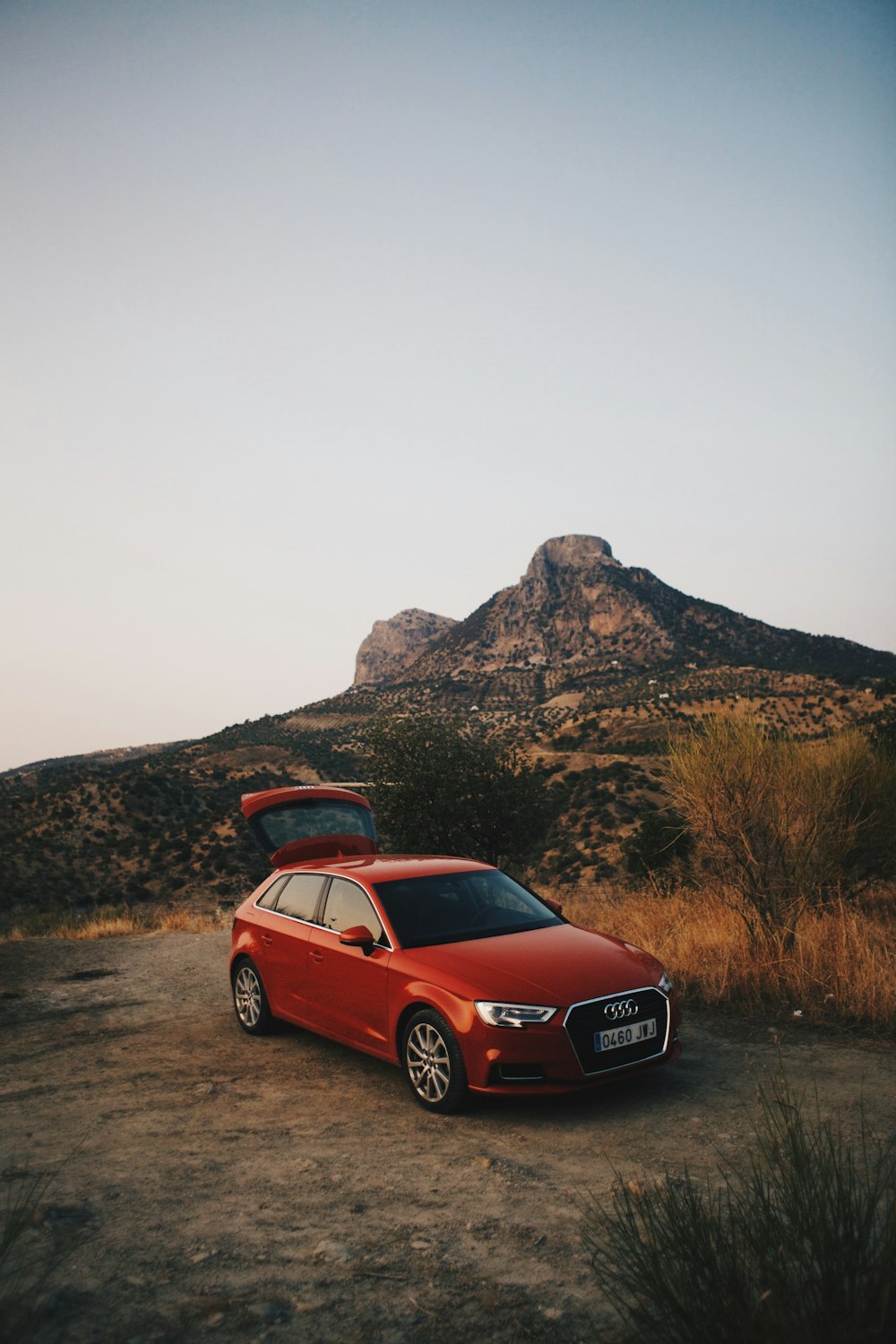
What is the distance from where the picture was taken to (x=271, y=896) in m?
8.34

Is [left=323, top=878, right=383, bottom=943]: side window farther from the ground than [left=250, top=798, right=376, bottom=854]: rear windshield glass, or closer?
closer

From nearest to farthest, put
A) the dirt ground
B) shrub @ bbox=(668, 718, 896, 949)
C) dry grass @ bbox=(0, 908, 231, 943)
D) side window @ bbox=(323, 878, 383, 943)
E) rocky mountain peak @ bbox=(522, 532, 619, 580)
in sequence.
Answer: the dirt ground → side window @ bbox=(323, 878, 383, 943) → shrub @ bbox=(668, 718, 896, 949) → dry grass @ bbox=(0, 908, 231, 943) → rocky mountain peak @ bbox=(522, 532, 619, 580)

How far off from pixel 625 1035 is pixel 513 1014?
80 cm

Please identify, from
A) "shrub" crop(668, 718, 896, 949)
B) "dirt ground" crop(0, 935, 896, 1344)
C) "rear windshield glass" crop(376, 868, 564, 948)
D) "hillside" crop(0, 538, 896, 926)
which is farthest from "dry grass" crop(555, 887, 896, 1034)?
"hillside" crop(0, 538, 896, 926)

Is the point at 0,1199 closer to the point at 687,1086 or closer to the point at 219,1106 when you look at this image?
the point at 219,1106

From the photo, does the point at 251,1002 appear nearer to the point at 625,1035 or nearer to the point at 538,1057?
the point at 538,1057

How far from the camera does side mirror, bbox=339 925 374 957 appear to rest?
6586mm

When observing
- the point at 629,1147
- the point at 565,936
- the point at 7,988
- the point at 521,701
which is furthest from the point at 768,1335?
the point at 521,701

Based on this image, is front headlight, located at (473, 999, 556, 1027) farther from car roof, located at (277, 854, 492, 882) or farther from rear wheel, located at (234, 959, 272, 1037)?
rear wheel, located at (234, 959, 272, 1037)

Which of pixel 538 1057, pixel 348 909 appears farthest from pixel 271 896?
pixel 538 1057

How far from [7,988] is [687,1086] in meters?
8.51

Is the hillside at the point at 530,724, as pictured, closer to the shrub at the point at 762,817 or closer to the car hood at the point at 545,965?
the shrub at the point at 762,817

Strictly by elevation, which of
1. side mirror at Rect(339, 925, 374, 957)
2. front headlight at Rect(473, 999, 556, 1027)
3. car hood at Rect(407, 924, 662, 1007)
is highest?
side mirror at Rect(339, 925, 374, 957)

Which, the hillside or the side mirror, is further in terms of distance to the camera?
the hillside
